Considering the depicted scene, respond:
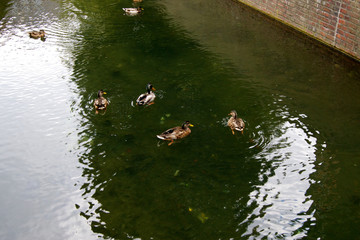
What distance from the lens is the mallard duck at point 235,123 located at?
10.1 meters

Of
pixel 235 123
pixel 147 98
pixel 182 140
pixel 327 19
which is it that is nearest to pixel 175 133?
pixel 182 140

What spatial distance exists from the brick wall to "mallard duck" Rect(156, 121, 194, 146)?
730 centimetres

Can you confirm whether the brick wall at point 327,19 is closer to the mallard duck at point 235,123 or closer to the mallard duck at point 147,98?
the mallard duck at point 235,123

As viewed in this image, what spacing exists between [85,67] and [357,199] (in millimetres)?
9933

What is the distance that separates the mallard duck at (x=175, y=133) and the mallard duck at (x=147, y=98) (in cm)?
178

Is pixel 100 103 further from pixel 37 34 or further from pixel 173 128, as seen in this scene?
pixel 37 34

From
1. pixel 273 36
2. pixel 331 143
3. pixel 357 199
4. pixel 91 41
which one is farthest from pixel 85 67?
pixel 357 199

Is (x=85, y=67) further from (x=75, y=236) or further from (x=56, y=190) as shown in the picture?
(x=75, y=236)

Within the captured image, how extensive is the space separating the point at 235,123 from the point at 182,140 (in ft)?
4.61

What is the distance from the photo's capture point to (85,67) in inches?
567

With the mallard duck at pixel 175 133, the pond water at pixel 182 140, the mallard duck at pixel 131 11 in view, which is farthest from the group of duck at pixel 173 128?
the mallard duck at pixel 131 11

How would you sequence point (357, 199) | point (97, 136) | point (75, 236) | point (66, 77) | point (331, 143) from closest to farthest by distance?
point (75, 236), point (357, 199), point (331, 143), point (97, 136), point (66, 77)

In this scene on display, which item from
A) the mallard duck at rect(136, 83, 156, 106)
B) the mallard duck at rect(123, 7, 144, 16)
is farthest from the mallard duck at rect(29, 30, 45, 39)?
the mallard duck at rect(136, 83, 156, 106)

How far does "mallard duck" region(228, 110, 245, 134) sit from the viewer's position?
1015 cm
